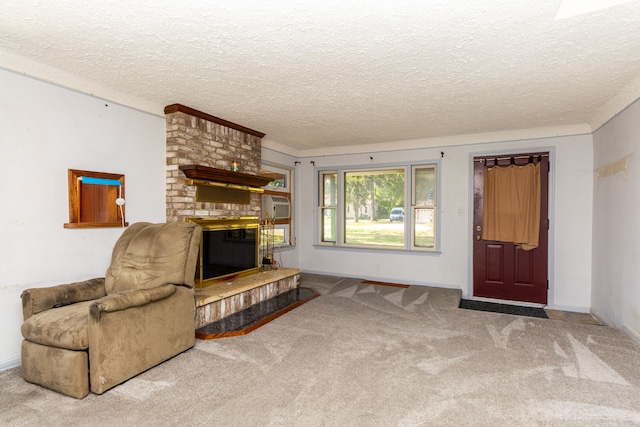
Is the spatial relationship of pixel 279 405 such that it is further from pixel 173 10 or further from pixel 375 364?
pixel 173 10

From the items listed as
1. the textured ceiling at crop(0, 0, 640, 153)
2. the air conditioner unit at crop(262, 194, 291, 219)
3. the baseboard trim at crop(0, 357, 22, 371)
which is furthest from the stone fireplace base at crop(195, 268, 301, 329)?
the textured ceiling at crop(0, 0, 640, 153)

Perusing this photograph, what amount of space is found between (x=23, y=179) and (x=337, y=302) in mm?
3521

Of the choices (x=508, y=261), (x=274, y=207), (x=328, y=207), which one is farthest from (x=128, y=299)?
→ (x=508, y=261)

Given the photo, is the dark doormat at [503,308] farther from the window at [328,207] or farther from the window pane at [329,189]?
the window pane at [329,189]

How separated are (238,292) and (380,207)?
10.2ft

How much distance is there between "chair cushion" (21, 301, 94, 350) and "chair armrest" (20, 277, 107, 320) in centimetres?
11

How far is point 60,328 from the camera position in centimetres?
229

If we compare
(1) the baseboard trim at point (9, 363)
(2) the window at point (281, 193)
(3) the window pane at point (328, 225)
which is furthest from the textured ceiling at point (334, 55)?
(3) the window pane at point (328, 225)

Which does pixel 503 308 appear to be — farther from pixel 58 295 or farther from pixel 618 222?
pixel 58 295

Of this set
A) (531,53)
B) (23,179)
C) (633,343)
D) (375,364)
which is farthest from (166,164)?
(633,343)

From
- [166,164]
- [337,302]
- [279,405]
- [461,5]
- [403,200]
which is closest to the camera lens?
[461,5]

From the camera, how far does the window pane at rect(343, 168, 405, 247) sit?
19.3ft

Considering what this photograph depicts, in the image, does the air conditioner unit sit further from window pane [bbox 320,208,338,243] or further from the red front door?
the red front door

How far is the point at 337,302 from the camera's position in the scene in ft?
14.8
